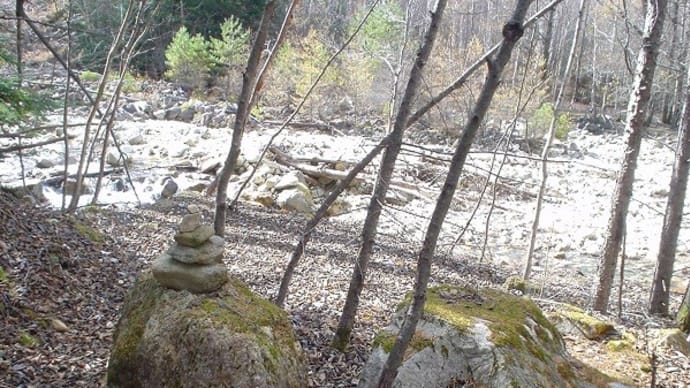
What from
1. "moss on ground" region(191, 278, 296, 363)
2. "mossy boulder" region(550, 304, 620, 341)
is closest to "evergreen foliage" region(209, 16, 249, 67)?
"mossy boulder" region(550, 304, 620, 341)

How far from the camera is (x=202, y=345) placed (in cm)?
282

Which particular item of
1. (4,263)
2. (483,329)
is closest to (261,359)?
(483,329)

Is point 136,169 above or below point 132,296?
below

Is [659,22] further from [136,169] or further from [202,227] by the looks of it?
[136,169]

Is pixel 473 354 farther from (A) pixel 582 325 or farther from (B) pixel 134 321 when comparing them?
(A) pixel 582 325

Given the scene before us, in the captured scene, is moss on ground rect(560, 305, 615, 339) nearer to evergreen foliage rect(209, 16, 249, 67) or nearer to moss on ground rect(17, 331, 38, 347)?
moss on ground rect(17, 331, 38, 347)

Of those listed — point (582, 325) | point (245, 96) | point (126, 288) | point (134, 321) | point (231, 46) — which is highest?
point (231, 46)

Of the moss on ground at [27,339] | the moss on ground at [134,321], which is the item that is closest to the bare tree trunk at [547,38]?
the moss on ground at [134,321]

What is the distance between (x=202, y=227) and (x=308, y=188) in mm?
10129

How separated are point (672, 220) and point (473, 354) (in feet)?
16.4

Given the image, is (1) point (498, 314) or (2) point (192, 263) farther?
(1) point (498, 314)

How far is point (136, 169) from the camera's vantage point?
14961 mm

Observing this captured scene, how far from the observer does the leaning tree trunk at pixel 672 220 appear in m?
6.44

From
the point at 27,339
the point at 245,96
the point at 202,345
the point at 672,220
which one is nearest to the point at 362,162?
the point at 245,96
